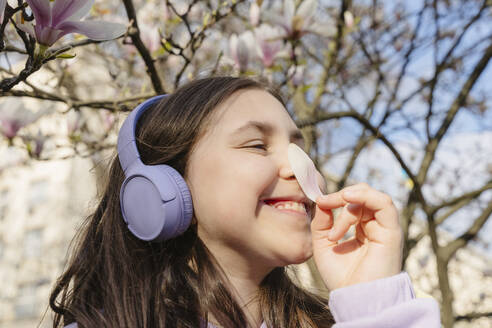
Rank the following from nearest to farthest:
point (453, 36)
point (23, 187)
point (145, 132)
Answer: point (145, 132), point (453, 36), point (23, 187)

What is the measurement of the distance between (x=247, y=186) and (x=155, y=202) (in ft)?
0.74

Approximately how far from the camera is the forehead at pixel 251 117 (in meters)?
1.22

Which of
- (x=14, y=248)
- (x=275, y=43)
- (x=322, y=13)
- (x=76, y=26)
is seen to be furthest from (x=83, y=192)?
(x=76, y=26)

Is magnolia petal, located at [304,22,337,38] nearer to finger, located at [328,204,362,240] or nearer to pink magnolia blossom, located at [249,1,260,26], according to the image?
pink magnolia blossom, located at [249,1,260,26]

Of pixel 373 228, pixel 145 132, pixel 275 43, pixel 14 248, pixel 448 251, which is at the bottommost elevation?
pixel 14 248

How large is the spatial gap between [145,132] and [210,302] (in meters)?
0.50

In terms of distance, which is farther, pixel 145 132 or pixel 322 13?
pixel 322 13

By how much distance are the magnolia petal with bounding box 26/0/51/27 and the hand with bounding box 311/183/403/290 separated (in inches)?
26.3

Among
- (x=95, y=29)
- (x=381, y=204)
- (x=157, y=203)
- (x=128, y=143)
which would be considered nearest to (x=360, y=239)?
(x=381, y=204)

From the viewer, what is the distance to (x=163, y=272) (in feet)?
4.18

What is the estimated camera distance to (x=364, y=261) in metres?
1.13

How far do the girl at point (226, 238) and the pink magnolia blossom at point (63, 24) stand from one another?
340 millimetres

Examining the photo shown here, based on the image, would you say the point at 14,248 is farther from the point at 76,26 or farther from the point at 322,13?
the point at 76,26

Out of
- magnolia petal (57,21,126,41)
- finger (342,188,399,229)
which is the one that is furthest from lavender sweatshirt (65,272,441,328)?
magnolia petal (57,21,126,41)
